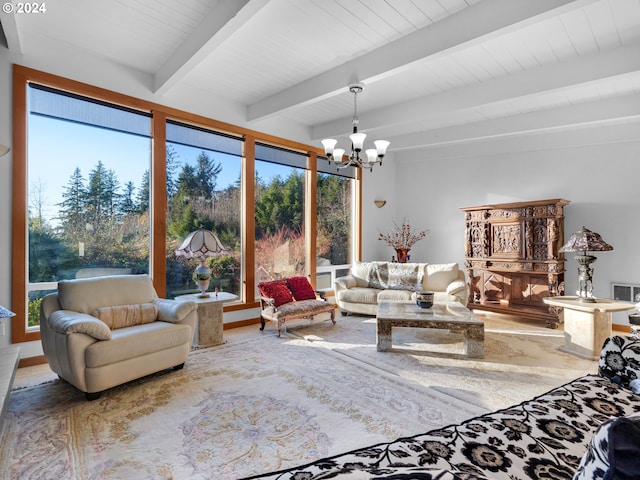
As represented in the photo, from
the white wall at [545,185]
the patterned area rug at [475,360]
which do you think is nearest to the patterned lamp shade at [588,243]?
the patterned area rug at [475,360]

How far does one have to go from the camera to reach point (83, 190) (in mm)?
3875

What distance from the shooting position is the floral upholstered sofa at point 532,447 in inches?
29.8

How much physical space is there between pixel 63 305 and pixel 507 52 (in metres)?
4.78

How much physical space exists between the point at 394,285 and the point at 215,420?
158 inches

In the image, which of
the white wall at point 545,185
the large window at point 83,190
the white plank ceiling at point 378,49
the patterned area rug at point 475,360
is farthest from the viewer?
the white wall at point 545,185

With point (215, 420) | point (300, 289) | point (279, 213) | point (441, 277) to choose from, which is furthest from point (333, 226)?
point (215, 420)

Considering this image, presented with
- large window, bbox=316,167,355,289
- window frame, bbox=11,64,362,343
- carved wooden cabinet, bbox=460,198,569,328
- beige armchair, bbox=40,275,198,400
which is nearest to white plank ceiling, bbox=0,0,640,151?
window frame, bbox=11,64,362,343

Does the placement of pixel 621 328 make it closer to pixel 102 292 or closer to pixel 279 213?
pixel 279 213

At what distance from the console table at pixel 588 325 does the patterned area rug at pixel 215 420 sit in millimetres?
2037

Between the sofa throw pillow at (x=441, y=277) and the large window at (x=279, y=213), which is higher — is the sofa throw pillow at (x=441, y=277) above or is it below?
below

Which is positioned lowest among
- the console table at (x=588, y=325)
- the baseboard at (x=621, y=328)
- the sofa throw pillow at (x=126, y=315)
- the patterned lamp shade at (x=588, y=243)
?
the baseboard at (x=621, y=328)

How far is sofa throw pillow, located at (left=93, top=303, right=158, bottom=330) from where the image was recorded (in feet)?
10.6

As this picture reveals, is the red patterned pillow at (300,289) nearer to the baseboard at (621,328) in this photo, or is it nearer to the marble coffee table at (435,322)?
the marble coffee table at (435,322)

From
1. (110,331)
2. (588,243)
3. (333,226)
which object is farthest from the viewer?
(333,226)
